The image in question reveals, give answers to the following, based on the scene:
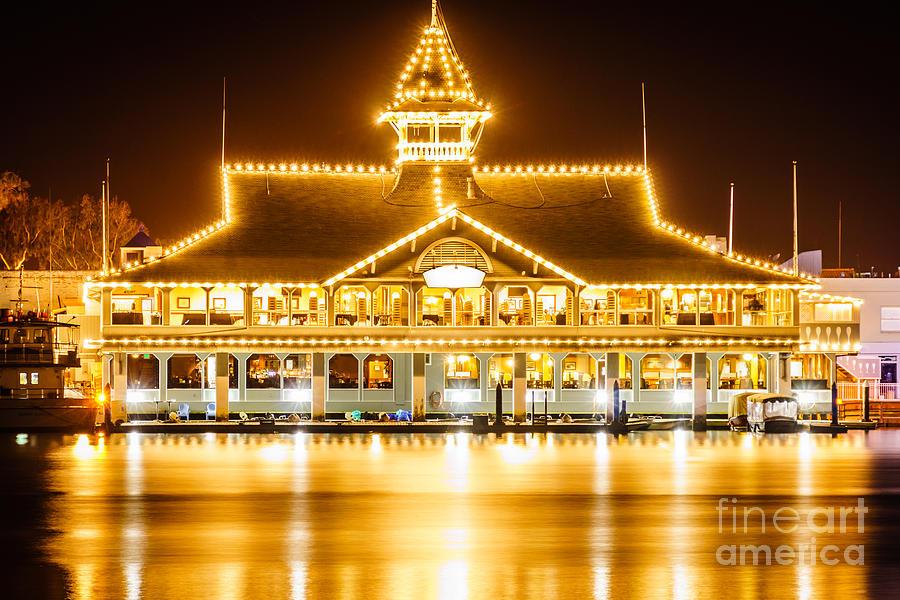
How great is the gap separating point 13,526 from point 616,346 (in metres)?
35.3

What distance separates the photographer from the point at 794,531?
24.7 m

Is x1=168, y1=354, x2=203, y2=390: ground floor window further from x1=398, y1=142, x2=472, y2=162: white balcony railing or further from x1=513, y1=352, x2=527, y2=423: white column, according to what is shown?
x1=398, y1=142, x2=472, y2=162: white balcony railing

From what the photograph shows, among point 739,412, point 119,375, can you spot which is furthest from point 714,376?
Result: point 119,375

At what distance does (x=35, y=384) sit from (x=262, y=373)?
10913 mm

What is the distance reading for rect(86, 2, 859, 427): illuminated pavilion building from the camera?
55.7 meters

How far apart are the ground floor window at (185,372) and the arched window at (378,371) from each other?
24.6 ft

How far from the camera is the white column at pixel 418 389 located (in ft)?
184

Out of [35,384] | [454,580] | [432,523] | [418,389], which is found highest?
[35,384]

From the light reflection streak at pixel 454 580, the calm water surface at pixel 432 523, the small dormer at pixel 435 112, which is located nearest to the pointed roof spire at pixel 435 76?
the small dormer at pixel 435 112

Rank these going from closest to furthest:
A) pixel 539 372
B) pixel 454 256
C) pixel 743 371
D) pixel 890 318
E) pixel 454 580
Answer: pixel 454 580, pixel 454 256, pixel 539 372, pixel 743 371, pixel 890 318

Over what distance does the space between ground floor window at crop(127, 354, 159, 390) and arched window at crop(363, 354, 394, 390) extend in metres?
9.42

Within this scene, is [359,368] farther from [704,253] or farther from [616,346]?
[704,253]

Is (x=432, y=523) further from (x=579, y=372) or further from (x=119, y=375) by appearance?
(x=579, y=372)

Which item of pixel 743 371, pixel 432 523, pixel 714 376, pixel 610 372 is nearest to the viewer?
pixel 432 523
